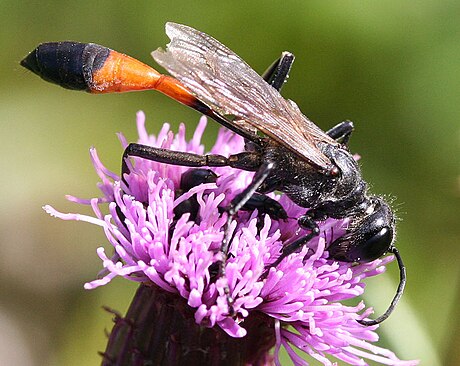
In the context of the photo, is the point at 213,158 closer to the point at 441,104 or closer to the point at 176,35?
the point at 176,35

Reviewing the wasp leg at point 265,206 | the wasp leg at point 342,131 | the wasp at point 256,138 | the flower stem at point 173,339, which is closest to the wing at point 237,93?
the wasp at point 256,138

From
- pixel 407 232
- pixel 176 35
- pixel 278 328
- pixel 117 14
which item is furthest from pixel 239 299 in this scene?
pixel 117 14

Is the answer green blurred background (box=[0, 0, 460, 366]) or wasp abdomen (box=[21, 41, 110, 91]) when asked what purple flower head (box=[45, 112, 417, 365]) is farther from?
green blurred background (box=[0, 0, 460, 366])

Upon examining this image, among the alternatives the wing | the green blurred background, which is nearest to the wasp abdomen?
the wing

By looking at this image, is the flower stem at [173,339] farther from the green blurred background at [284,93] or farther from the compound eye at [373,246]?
the green blurred background at [284,93]

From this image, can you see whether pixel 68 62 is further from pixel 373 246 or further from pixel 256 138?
pixel 373 246
